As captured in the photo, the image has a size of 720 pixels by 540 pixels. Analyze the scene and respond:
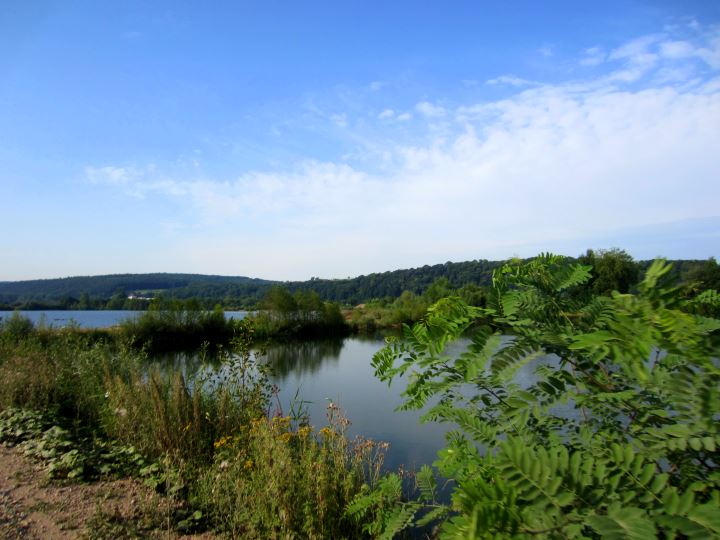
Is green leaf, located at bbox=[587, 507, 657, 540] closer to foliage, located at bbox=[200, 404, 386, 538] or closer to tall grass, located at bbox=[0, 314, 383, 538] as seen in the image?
foliage, located at bbox=[200, 404, 386, 538]

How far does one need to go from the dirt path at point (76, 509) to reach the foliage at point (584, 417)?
3.05m

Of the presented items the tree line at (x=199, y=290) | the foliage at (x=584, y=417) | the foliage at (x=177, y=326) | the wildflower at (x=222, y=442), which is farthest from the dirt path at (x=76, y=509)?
the tree line at (x=199, y=290)

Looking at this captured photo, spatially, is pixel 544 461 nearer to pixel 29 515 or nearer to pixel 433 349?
pixel 433 349

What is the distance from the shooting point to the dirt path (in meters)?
3.35

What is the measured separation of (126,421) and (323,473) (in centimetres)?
289

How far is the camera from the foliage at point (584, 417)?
85cm

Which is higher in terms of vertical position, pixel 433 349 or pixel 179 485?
pixel 433 349

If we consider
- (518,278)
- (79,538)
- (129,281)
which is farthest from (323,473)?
(129,281)

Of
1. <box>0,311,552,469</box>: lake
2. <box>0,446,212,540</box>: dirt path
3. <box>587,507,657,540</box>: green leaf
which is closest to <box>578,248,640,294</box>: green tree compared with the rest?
<box>0,311,552,469</box>: lake

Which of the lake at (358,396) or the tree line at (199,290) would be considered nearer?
the lake at (358,396)

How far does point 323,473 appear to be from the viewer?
378 centimetres

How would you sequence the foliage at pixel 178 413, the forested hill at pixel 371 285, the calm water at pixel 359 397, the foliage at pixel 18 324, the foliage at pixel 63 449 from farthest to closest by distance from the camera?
the forested hill at pixel 371 285
the foliage at pixel 18 324
the calm water at pixel 359 397
the foliage at pixel 178 413
the foliage at pixel 63 449

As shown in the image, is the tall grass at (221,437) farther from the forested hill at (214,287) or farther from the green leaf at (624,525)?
the forested hill at (214,287)

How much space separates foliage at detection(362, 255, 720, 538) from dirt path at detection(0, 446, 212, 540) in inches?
120
